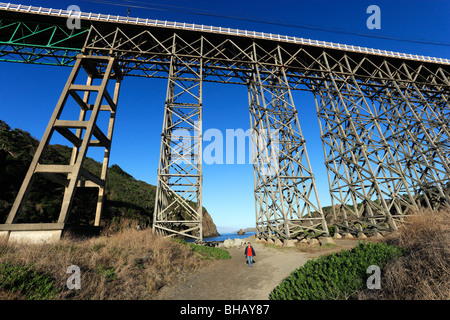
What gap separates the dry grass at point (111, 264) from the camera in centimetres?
400

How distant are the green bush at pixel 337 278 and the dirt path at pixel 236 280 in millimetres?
1205

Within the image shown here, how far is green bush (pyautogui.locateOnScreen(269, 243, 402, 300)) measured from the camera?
3671 mm

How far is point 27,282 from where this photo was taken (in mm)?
3350

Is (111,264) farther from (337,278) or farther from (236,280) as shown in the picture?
(337,278)

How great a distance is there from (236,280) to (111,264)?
4.05m

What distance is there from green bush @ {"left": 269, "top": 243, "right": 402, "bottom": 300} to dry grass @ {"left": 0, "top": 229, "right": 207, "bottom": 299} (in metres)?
3.60

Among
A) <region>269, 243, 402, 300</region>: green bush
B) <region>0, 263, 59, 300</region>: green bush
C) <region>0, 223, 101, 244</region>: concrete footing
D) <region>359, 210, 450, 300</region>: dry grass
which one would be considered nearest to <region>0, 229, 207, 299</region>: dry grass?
<region>0, 263, 59, 300</region>: green bush

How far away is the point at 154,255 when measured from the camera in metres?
6.80

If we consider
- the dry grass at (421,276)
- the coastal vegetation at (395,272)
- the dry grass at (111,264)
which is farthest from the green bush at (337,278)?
the dry grass at (111,264)

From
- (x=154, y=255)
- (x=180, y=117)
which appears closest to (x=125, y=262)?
(x=154, y=255)

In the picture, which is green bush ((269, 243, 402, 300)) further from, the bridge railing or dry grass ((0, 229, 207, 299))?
the bridge railing
